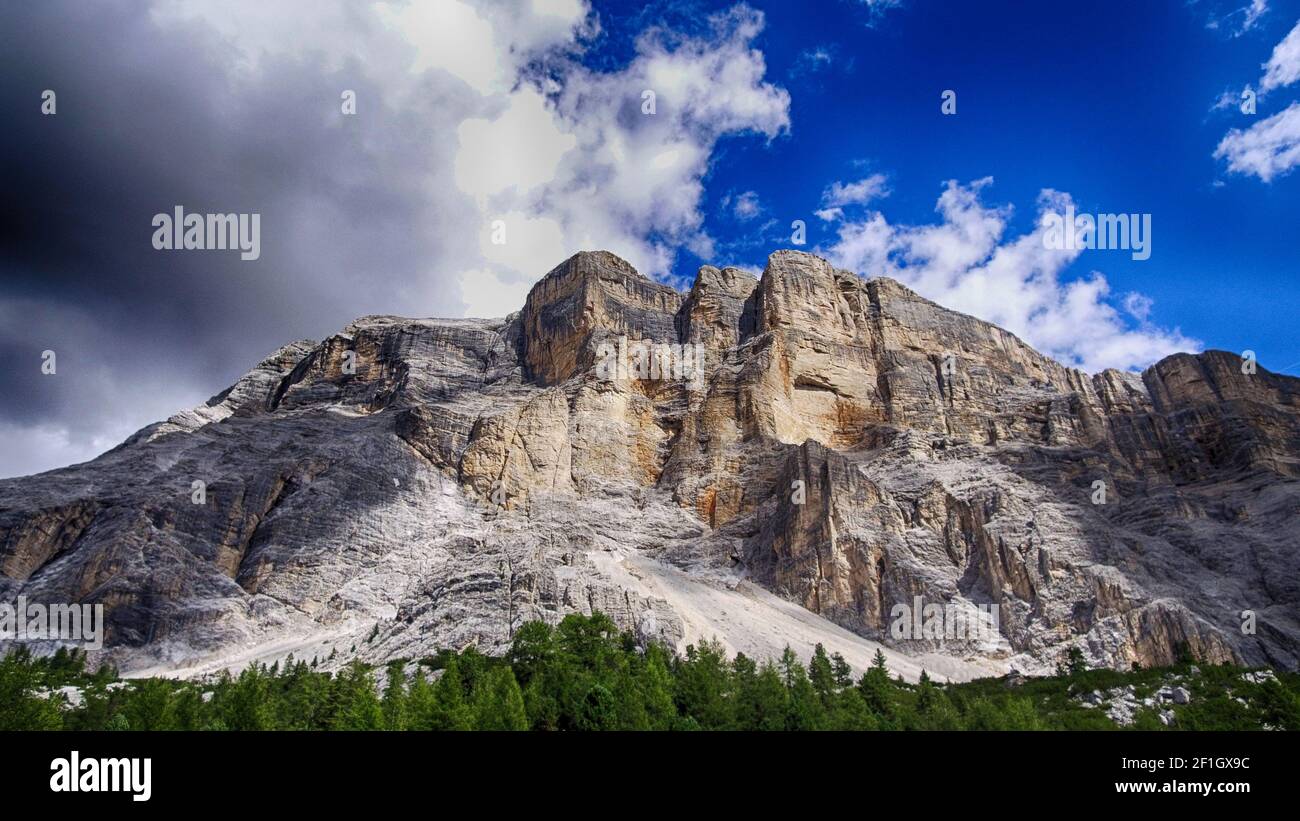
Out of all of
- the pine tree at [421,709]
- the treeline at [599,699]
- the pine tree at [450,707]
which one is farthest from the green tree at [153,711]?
the pine tree at [450,707]

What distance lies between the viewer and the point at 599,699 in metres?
51.5

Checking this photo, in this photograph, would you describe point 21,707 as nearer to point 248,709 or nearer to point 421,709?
point 248,709

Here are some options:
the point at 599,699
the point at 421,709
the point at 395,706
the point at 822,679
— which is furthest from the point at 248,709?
the point at 822,679

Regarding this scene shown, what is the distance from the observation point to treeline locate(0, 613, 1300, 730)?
50.0 m

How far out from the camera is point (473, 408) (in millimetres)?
141125

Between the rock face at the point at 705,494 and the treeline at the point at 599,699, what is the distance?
36.2ft

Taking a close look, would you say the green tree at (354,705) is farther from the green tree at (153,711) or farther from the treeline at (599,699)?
the green tree at (153,711)

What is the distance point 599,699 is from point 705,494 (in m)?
72.6

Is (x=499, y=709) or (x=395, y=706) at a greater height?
(x=499, y=709)

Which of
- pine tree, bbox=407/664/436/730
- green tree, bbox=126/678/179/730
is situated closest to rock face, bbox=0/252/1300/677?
green tree, bbox=126/678/179/730

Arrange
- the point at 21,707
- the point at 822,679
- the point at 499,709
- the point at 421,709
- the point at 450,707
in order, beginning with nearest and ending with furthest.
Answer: the point at 499,709 → the point at 21,707 → the point at 450,707 → the point at 421,709 → the point at 822,679
